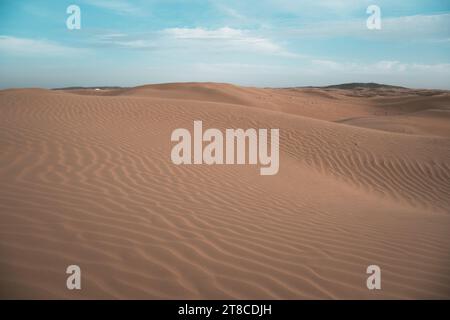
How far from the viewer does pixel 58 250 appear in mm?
3012

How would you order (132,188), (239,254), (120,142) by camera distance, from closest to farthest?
1. (239,254)
2. (132,188)
3. (120,142)

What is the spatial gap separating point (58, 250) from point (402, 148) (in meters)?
9.64

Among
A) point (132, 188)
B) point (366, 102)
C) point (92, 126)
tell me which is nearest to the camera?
point (132, 188)

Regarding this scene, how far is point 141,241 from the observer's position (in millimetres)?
3305

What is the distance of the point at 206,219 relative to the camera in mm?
4043

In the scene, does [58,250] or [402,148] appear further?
[402,148]

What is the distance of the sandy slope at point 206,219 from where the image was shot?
9.24ft

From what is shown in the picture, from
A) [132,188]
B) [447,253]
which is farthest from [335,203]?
[132,188]

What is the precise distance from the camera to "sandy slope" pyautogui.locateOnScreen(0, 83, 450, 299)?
9.24ft

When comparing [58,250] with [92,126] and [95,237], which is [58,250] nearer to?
[95,237]

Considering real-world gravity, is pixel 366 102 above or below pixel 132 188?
above

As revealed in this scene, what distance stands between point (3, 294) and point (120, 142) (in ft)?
17.1
